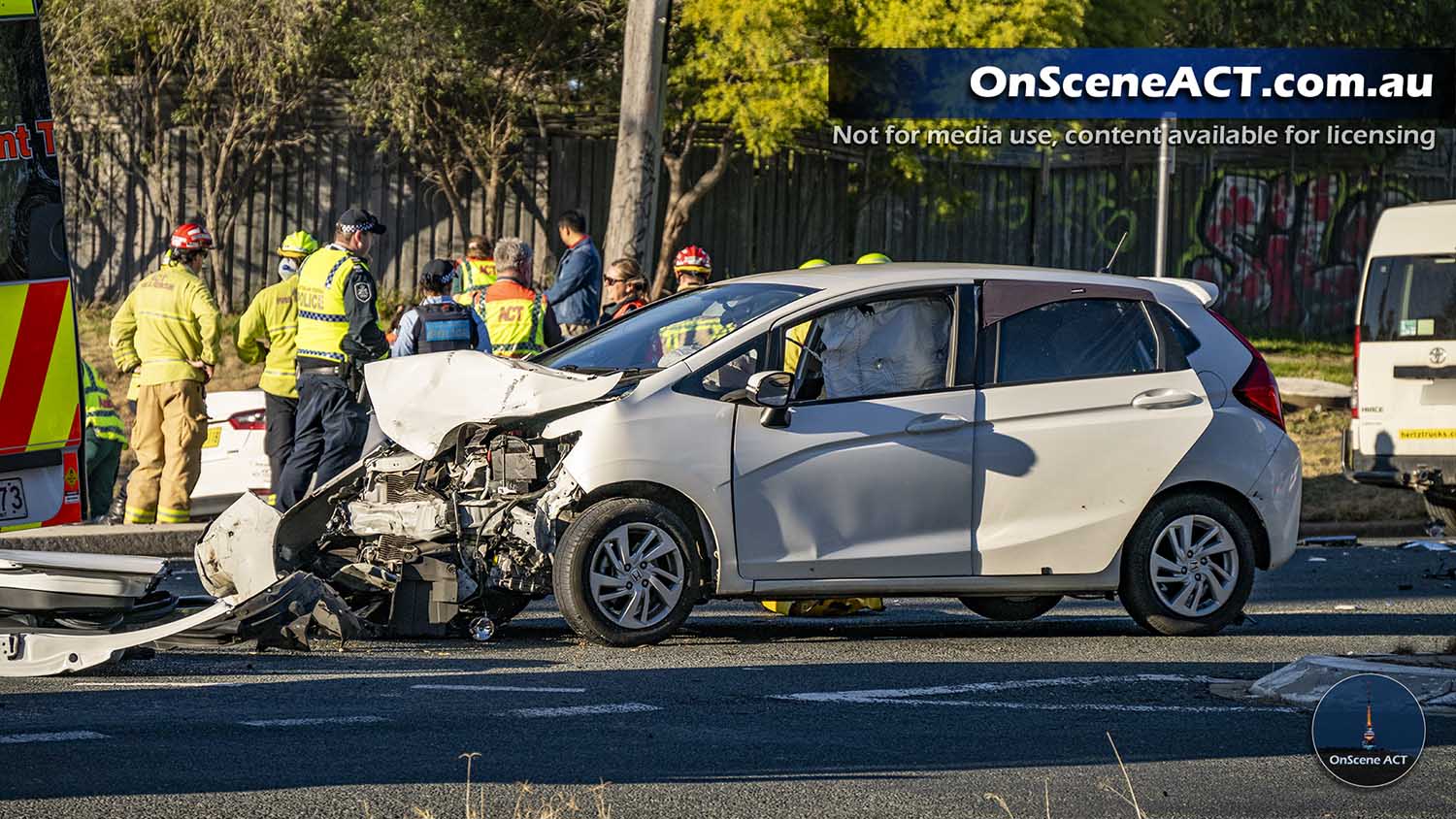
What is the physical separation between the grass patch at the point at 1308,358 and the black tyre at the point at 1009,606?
12.5 metres

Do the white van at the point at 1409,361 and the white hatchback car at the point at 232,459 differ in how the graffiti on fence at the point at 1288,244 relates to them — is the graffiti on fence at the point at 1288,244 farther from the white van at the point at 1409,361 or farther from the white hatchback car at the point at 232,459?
the white hatchback car at the point at 232,459

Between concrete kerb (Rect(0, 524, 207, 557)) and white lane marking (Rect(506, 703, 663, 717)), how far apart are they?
5.40m

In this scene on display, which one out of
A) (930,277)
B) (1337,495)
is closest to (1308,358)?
(1337,495)

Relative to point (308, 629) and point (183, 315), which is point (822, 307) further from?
point (183, 315)

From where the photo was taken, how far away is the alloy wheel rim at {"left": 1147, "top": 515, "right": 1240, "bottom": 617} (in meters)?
9.69

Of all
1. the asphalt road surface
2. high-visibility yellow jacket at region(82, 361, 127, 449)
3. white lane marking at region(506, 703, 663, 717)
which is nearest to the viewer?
the asphalt road surface

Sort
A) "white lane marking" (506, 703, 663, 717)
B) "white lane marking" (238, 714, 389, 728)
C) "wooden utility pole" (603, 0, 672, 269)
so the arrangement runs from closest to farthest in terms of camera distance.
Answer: "white lane marking" (238, 714, 389, 728)
"white lane marking" (506, 703, 663, 717)
"wooden utility pole" (603, 0, 672, 269)

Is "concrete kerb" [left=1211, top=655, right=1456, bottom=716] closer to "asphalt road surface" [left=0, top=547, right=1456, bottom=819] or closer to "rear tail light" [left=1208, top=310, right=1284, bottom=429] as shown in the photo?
"asphalt road surface" [left=0, top=547, right=1456, bottom=819]

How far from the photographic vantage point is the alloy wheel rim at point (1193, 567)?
969 centimetres

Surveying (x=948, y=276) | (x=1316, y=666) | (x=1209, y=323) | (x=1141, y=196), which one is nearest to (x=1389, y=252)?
(x=1209, y=323)

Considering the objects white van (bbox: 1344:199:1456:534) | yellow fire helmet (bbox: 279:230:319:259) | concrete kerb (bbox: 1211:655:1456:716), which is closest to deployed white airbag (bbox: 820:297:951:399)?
concrete kerb (bbox: 1211:655:1456:716)

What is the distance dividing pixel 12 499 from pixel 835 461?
382cm

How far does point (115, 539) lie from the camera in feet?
40.8

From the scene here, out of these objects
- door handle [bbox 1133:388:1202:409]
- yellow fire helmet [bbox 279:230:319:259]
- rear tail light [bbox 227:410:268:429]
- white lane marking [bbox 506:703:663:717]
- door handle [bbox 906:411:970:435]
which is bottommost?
white lane marking [bbox 506:703:663:717]
